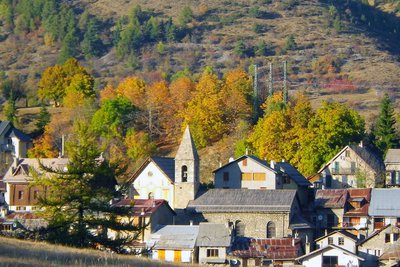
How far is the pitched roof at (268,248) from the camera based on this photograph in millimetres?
67688

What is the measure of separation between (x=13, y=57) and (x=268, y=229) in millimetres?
114054

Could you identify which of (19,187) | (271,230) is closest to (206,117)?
(19,187)

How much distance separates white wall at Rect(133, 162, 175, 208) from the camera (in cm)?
8066

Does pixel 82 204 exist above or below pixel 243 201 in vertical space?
below

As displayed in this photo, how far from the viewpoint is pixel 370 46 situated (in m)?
168

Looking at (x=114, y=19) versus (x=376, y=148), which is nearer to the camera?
(x=376, y=148)

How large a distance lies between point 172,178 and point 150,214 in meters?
9.58

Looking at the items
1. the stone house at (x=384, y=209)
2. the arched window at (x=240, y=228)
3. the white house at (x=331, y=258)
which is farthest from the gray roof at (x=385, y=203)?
the arched window at (x=240, y=228)

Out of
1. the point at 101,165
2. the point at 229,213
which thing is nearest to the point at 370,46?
the point at 229,213

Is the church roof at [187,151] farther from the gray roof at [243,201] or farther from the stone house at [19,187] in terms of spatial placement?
the stone house at [19,187]

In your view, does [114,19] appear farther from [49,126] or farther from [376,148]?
[376,148]

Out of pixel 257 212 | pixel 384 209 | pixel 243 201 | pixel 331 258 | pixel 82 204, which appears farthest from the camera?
pixel 384 209

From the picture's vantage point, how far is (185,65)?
164 m

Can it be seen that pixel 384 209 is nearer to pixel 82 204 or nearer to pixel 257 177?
pixel 257 177
